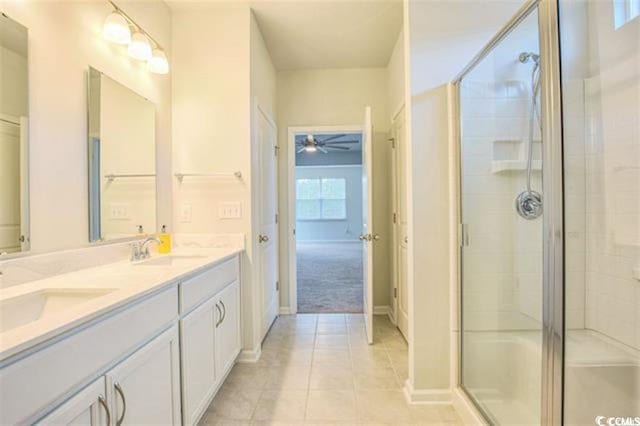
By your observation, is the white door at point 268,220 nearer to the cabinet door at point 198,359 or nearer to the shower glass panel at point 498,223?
the cabinet door at point 198,359

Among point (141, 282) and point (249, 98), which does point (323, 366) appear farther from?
point (249, 98)

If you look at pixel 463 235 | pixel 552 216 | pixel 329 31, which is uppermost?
pixel 329 31

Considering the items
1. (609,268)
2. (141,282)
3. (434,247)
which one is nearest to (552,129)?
(434,247)

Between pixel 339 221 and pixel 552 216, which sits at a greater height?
pixel 552 216

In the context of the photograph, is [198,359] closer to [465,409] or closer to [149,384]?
[149,384]

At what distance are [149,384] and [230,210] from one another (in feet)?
4.30

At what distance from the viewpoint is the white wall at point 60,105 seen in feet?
4.19

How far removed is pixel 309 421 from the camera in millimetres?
1640

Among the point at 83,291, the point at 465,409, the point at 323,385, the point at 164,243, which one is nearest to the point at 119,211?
the point at 164,243

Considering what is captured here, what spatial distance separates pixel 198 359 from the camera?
1531mm

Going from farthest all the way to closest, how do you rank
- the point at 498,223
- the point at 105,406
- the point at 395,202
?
the point at 395,202 < the point at 498,223 < the point at 105,406

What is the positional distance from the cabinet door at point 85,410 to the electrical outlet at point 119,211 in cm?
109

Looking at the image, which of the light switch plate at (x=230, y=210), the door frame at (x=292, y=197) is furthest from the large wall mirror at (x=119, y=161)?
the door frame at (x=292, y=197)

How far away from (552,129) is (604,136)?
2.55 feet
